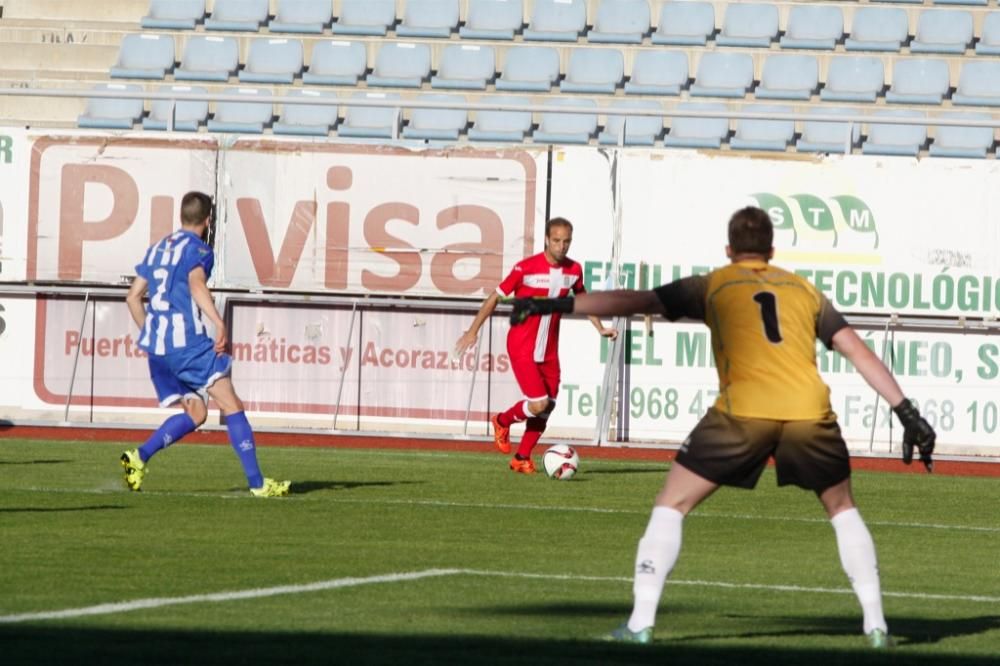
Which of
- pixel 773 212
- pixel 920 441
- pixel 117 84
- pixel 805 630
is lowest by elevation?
pixel 805 630

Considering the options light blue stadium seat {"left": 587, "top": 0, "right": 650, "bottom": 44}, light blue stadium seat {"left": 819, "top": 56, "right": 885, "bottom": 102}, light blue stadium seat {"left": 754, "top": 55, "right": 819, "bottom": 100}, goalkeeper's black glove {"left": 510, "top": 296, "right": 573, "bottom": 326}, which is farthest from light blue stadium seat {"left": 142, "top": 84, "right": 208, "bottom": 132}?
goalkeeper's black glove {"left": 510, "top": 296, "right": 573, "bottom": 326}

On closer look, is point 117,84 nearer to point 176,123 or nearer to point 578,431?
point 176,123

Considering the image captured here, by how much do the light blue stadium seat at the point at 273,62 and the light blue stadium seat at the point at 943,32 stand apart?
8936 millimetres

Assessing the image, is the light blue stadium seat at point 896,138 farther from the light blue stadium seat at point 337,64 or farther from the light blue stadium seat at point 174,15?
the light blue stadium seat at point 174,15

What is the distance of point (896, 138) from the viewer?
27.5 meters

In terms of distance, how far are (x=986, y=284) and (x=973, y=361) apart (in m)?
0.90

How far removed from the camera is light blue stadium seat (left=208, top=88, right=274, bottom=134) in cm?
2854

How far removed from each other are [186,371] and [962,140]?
52.8ft

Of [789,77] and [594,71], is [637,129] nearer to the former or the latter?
[594,71]

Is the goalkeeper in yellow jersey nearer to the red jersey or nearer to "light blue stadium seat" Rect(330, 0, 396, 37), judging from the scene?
the red jersey

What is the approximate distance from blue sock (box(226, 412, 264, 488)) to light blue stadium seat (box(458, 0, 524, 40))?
15.8 metres

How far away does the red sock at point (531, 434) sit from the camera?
17938 millimetres

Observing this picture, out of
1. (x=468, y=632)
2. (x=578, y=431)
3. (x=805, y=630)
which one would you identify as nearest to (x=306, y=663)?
(x=468, y=632)

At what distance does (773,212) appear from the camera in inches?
894
